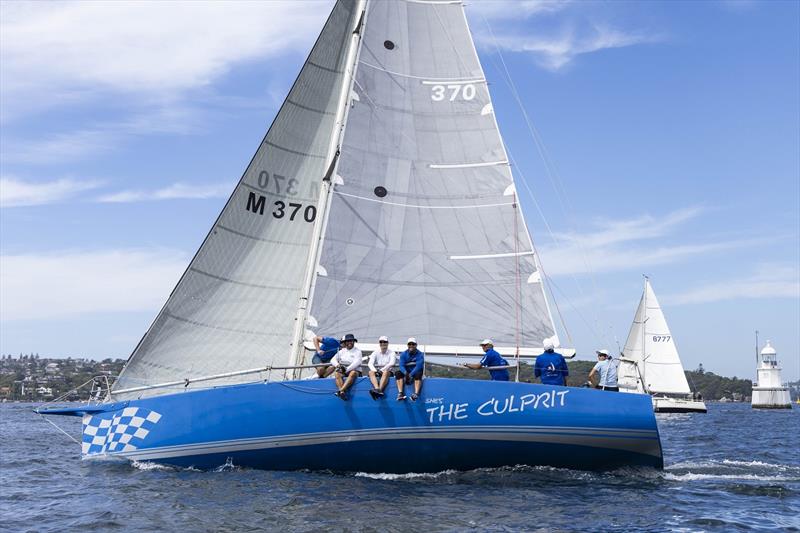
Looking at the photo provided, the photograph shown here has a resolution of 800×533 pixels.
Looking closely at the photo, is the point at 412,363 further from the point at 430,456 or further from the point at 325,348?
the point at 325,348

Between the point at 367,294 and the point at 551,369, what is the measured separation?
10.0 feet

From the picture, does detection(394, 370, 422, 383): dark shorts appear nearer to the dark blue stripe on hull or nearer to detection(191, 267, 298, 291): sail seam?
the dark blue stripe on hull

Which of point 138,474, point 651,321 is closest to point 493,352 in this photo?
point 138,474

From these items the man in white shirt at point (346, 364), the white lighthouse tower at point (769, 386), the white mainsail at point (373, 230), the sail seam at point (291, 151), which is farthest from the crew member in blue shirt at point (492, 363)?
the white lighthouse tower at point (769, 386)

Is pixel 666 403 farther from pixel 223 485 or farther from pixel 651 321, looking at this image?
pixel 223 485

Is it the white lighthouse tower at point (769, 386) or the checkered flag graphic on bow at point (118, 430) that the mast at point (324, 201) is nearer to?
the checkered flag graphic on bow at point (118, 430)

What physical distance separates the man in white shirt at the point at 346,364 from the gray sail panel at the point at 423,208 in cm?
108

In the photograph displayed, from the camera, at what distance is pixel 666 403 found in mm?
56500

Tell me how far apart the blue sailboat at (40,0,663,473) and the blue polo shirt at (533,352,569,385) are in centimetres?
43

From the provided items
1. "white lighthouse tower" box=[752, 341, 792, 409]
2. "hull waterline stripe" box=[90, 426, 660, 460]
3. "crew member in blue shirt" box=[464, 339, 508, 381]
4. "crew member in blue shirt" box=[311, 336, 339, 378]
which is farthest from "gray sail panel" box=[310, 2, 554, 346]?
"white lighthouse tower" box=[752, 341, 792, 409]

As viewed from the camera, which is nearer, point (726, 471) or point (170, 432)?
point (170, 432)

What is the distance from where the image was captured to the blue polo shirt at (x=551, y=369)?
12773 millimetres

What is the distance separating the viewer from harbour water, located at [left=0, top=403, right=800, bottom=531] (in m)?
9.27

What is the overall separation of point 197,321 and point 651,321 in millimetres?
45018
